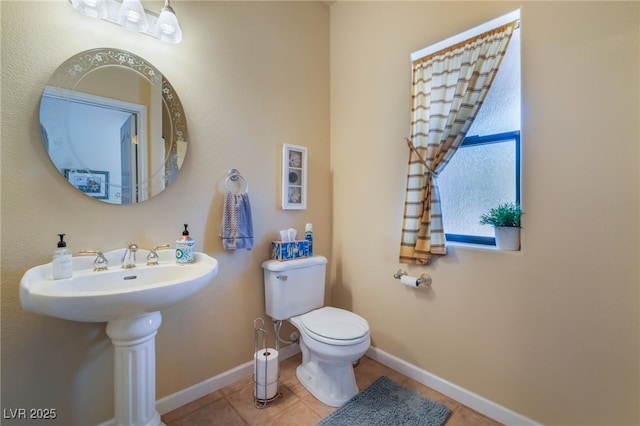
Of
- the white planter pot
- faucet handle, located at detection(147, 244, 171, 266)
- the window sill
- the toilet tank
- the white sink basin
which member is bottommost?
the toilet tank

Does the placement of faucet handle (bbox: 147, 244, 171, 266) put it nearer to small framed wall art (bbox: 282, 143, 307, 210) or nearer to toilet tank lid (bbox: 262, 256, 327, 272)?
toilet tank lid (bbox: 262, 256, 327, 272)

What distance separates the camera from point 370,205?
2.13 m

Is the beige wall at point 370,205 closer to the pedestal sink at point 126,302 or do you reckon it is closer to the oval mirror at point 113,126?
the oval mirror at point 113,126

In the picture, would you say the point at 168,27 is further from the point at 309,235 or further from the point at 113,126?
the point at 309,235

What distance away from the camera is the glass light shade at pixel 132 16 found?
1.30 m

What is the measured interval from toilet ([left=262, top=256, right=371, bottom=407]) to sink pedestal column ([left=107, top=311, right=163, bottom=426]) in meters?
0.77

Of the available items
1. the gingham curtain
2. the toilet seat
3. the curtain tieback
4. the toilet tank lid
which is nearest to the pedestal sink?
the toilet tank lid

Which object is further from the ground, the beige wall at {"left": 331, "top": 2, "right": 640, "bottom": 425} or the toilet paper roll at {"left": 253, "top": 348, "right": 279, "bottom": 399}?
the beige wall at {"left": 331, "top": 2, "right": 640, "bottom": 425}

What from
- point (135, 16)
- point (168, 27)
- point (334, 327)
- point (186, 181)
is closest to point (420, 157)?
point (334, 327)

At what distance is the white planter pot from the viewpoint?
1.46m

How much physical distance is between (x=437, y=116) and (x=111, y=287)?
77.2 inches

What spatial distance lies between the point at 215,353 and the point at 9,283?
1052 millimetres

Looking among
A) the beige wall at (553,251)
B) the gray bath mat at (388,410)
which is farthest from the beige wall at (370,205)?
the gray bath mat at (388,410)

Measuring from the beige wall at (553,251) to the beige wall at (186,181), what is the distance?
746 millimetres
